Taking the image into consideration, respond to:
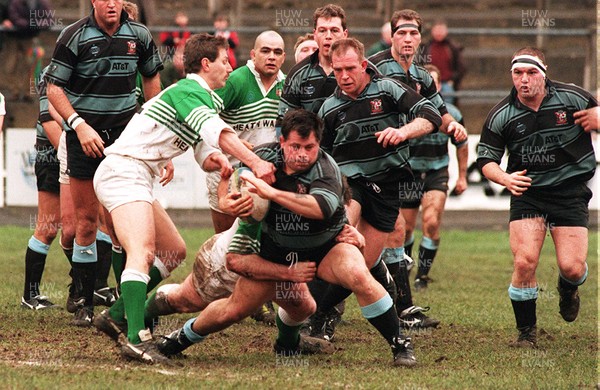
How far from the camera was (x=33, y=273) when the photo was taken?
386 inches

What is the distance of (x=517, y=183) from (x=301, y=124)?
82.9 inches

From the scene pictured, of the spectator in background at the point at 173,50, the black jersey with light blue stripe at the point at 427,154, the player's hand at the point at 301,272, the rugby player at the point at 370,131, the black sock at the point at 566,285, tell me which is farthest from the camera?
the spectator in background at the point at 173,50

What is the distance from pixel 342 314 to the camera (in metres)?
9.46

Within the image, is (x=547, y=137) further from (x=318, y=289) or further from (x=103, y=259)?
(x=103, y=259)

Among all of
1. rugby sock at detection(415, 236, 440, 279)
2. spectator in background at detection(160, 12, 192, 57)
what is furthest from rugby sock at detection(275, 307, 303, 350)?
spectator in background at detection(160, 12, 192, 57)

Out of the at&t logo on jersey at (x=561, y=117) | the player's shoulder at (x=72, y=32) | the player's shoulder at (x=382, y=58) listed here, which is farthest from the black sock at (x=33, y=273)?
the at&t logo on jersey at (x=561, y=117)

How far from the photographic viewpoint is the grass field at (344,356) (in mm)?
6586

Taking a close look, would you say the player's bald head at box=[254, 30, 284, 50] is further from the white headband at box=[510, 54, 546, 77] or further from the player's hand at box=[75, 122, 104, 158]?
the white headband at box=[510, 54, 546, 77]

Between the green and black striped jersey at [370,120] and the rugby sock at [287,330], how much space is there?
4.81 ft

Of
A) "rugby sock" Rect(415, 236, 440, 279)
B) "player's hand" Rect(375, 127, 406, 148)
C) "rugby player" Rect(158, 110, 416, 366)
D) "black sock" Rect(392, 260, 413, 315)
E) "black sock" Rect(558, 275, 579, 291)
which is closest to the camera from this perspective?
"rugby player" Rect(158, 110, 416, 366)

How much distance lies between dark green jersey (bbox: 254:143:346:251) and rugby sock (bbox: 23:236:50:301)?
11.3ft

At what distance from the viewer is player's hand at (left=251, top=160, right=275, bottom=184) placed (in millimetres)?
6734

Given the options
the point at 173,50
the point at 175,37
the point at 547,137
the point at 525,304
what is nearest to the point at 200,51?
the point at 547,137

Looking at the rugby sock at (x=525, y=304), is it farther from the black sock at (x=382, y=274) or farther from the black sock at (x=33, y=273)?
the black sock at (x=33, y=273)
